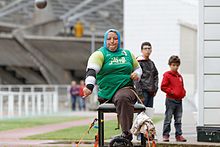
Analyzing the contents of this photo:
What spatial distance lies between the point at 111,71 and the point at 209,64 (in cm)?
350

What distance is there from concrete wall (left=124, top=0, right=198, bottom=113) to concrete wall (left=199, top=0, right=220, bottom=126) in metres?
18.7

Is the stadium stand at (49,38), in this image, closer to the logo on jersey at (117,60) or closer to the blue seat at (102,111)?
the logo on jersey at (117,60)

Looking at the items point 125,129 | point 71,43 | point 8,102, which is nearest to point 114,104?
point 125,129

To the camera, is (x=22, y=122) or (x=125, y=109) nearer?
(x=125, y=109)

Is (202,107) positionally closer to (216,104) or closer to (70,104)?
(216,104)

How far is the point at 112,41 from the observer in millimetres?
9148

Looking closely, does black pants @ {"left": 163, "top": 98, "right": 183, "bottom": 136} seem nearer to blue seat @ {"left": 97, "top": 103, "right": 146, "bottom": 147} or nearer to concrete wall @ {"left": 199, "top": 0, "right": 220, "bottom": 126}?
concrete wall @ {"left": 199, "top": 0, "right": 220, "bottom": 126}

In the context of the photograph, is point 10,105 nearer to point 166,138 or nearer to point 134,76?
point 166,138

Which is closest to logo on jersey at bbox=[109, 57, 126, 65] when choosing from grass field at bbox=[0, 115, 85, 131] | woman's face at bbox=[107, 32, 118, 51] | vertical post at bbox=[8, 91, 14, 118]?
woman's face at bbox=[107, 32, 118, 51]

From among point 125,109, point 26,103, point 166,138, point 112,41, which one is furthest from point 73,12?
point 125,109

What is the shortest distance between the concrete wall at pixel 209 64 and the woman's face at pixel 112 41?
3341mm

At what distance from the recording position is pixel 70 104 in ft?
140

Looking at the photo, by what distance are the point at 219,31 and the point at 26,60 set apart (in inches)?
2020

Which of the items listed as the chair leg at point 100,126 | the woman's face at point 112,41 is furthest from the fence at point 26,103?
the chair leg at point 100,126
